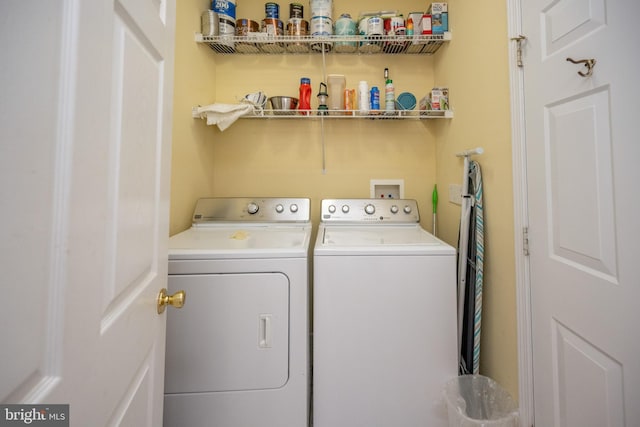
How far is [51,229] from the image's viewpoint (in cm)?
38

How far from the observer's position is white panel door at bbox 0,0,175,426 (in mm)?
335

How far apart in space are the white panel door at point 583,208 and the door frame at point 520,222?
0.03m

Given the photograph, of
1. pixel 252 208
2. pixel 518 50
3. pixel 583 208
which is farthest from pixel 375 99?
pixel 583 208

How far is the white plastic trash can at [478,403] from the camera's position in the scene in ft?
3.77

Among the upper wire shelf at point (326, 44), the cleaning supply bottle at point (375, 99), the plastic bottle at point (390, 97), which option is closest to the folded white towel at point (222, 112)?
the upper wire shelf at point (326, 44)

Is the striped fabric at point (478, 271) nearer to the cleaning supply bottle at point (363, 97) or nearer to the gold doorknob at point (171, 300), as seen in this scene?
the cleaning supply bottle at point (363, 97)

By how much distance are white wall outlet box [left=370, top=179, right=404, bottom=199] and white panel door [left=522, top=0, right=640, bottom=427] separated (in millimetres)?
1117

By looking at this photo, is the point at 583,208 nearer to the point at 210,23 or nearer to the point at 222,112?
the point at 222,112

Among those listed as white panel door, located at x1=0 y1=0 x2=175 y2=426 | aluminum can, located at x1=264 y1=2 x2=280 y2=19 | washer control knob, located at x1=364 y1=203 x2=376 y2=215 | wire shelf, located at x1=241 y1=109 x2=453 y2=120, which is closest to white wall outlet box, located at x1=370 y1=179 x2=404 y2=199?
washer control knob, located at x1=364 y1=203 x2=376 y2=215

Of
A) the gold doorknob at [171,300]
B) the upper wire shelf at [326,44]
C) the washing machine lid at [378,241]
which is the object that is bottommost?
the gold doorknob at [171,300]

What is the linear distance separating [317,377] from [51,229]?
1260 mm

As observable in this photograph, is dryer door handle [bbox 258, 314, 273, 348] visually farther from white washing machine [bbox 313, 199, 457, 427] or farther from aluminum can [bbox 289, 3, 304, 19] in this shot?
aluminum can [bbox 289, 3, 304, 19]

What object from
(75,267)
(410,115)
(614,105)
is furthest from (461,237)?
(75,267)

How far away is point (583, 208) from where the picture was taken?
2.90 feet
